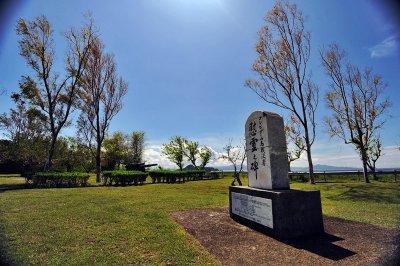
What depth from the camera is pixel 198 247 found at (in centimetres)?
467

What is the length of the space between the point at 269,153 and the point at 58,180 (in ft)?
51.7

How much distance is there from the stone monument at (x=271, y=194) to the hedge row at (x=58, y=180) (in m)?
14.0

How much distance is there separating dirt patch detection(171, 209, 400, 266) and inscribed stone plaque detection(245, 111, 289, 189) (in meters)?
1.45

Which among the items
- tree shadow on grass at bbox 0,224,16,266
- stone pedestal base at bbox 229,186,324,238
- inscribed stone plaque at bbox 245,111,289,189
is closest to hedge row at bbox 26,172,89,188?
tree shadow on grass at bbox 0,224,16,266

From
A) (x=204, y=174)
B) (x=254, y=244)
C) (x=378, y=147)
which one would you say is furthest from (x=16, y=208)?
(x=378, y=147)

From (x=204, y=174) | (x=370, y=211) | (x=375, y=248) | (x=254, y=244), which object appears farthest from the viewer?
(x=204, y=174)

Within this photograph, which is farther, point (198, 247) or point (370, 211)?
point (370, 211)

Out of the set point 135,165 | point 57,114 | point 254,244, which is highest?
point 57,114

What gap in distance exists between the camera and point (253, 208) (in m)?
6.23

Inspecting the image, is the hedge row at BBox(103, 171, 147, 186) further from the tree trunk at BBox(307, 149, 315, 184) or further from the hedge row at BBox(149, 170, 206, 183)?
the tree trunk at BBox(307, 149, 315, 184)

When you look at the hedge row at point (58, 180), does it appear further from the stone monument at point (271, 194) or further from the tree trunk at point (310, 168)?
the tree trunk at point (310, 168)

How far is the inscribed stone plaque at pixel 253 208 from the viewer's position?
5.57 m

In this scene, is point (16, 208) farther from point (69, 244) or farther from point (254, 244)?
point (254, 244)

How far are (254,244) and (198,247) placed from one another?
1226 millimetres
